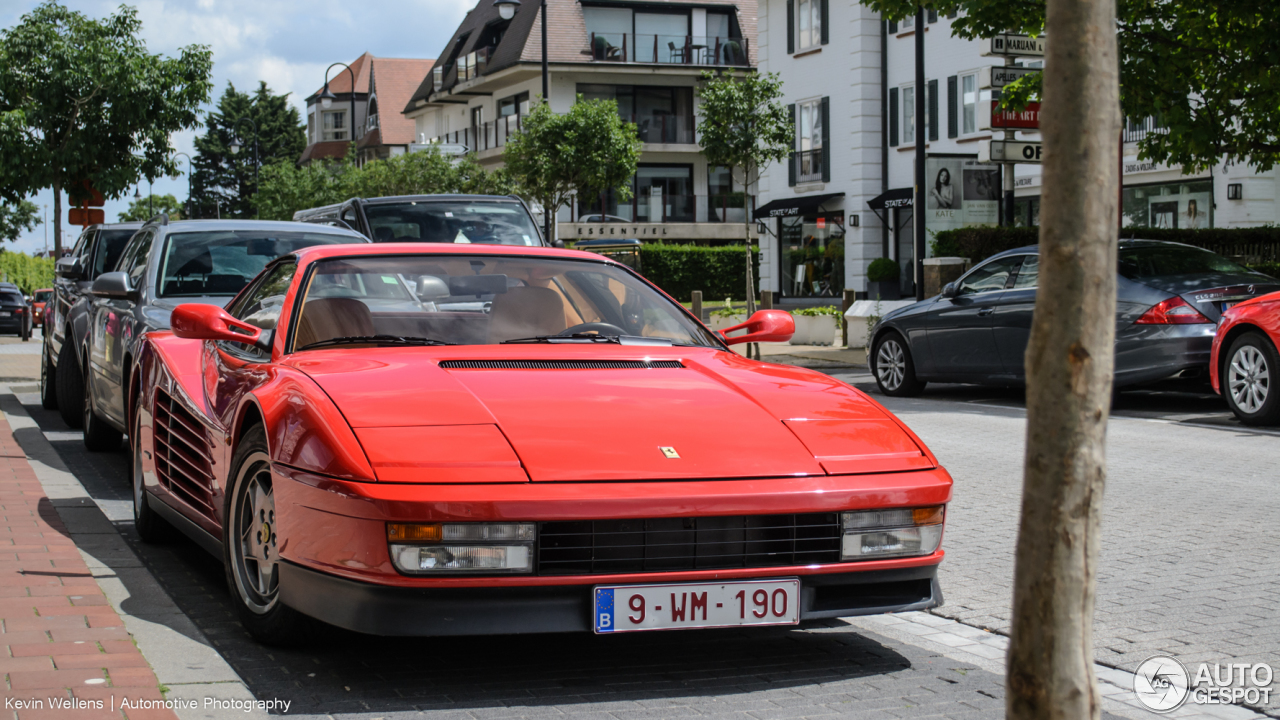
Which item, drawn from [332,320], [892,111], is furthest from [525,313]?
[892,111]

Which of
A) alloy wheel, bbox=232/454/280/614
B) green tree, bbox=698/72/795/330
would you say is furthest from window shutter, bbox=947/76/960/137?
alloy wheel, bbox=232/454/280/614

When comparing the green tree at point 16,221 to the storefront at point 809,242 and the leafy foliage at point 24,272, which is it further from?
the storefront at point 809,242

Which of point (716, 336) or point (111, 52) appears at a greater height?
point (111, 52)

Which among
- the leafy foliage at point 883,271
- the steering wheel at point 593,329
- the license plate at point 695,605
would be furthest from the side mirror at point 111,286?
the leafy foliage at point 883,271

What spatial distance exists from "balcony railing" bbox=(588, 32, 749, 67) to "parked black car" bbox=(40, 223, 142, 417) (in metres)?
45.6

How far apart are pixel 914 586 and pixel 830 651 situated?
50 cm

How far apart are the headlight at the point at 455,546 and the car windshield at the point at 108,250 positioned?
11.4 meters

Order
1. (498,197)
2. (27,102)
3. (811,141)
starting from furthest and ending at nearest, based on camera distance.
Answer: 1. (811,141)
2. (27,102)
3. (498,197)

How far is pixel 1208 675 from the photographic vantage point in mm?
4355

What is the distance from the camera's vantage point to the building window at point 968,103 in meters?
35.6

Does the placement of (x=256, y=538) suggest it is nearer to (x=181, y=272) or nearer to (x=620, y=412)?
(x=620, y=412)

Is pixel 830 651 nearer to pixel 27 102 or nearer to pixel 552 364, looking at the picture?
pixel 552 364

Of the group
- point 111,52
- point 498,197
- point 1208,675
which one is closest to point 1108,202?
point 1208,675

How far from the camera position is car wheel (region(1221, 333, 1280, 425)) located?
11.0 m
